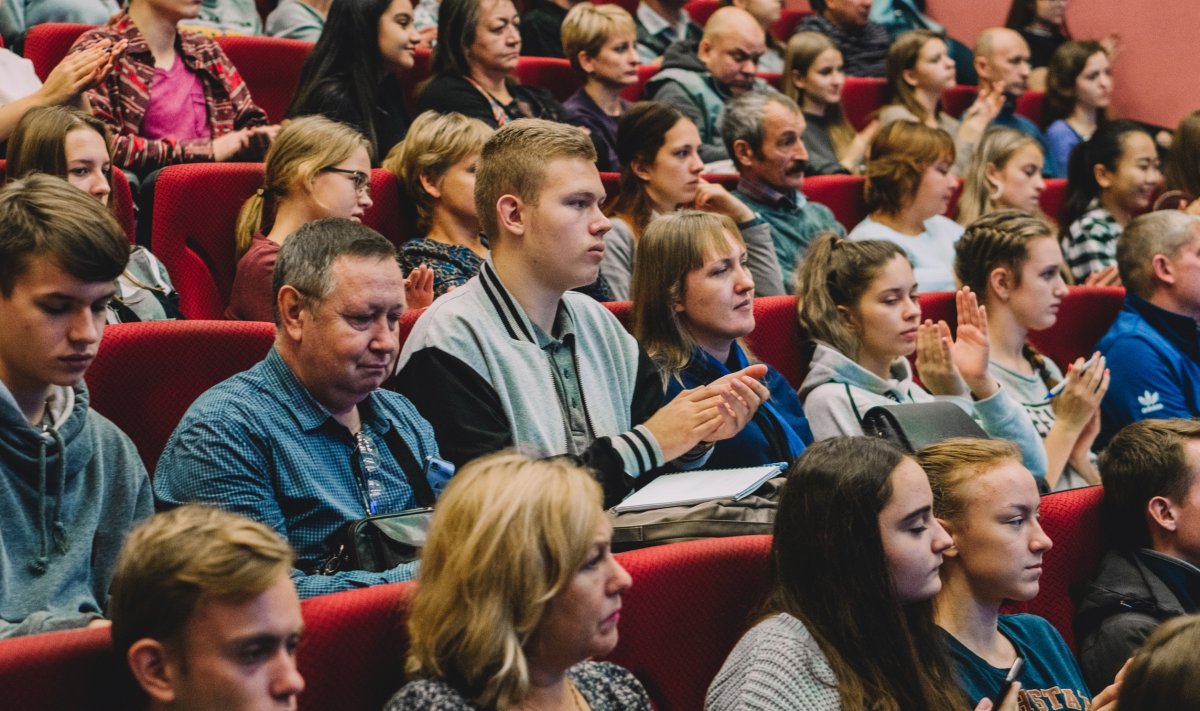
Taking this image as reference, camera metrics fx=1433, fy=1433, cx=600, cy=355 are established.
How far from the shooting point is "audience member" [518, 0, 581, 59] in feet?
11.6

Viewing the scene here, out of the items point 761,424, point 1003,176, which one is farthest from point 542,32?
point 761,424

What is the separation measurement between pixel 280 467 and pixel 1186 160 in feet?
7.48

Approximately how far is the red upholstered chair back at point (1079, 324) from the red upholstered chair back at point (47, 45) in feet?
5.61

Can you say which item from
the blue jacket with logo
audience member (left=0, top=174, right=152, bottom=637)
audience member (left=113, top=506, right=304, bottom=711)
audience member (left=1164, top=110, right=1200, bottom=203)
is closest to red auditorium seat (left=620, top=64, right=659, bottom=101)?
audience member (left=1164, top=110, right=1200, bottom=203)

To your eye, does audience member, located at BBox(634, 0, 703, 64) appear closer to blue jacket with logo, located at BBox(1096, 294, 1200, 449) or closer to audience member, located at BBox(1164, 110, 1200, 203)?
audience member, located at BBox(1164, 110, 1200, 203)

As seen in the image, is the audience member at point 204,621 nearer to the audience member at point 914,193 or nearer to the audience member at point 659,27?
the audience member at point 914,193

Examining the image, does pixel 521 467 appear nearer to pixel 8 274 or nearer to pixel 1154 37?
pixel 8 274

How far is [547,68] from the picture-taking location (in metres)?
3.24

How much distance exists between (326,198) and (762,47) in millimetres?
1710

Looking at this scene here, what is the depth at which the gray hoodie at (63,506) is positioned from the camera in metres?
1.16

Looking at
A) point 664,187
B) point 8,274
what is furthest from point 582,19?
point 8,274

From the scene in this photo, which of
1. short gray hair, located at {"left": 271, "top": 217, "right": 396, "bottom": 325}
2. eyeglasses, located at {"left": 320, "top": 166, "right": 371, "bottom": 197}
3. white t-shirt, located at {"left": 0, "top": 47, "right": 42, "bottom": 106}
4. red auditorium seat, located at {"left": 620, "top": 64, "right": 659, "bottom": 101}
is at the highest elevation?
short gray hair, located at {"left": 271, "top": 217, "right": 396, "bottom": 325}

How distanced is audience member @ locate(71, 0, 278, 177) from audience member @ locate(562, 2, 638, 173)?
30.1 inches

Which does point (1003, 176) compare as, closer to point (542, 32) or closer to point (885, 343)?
point (885, 343)
